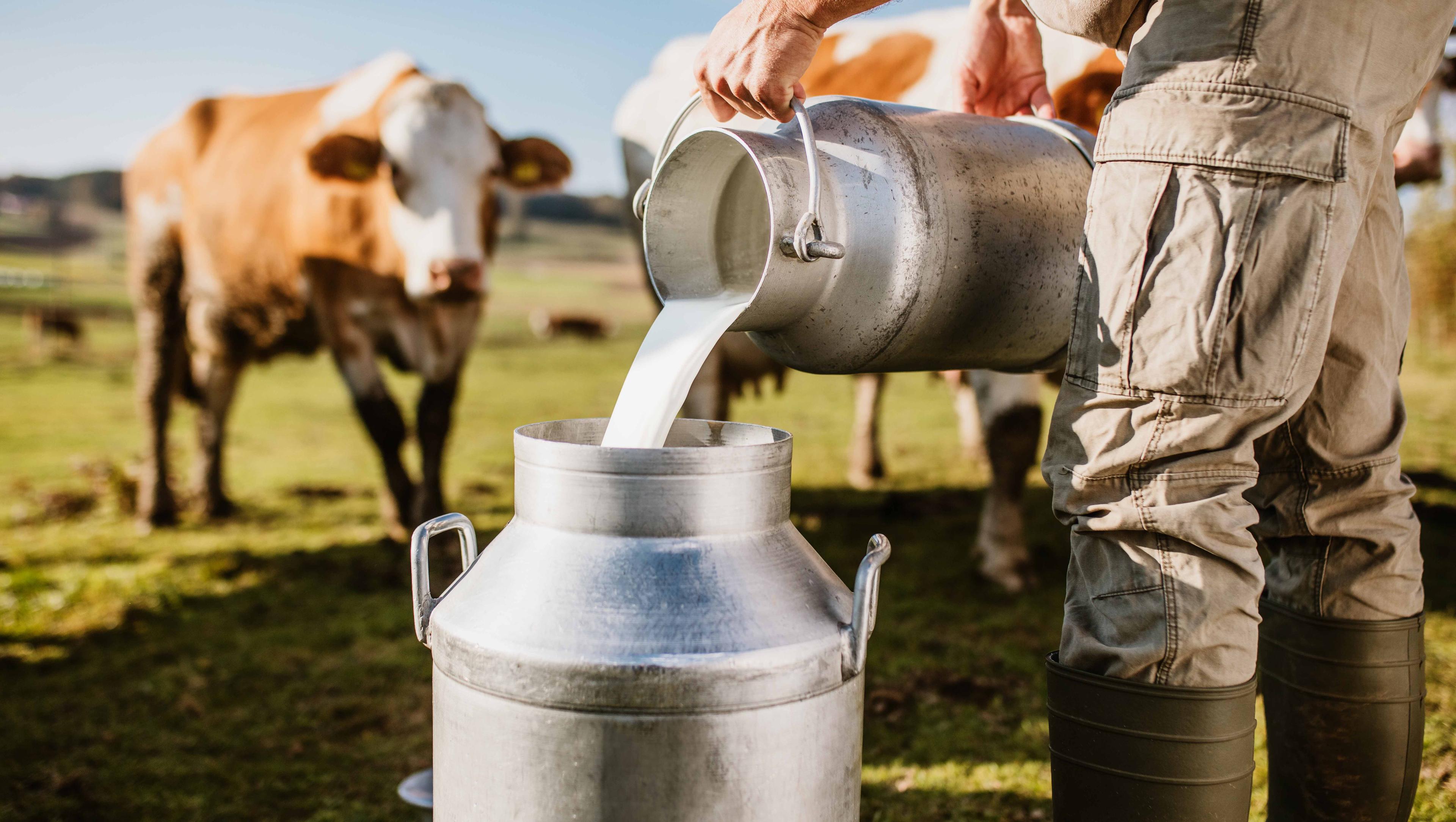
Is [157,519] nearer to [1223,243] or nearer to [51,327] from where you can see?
[1223,243]

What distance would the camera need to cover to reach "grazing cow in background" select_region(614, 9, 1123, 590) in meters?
3.12

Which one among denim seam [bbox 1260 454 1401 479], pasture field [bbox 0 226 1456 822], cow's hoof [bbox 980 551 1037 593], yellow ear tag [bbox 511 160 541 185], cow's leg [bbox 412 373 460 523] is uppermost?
yellow ear tag [bbox 511 160 541 185]

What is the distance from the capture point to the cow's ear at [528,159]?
475 centimetres

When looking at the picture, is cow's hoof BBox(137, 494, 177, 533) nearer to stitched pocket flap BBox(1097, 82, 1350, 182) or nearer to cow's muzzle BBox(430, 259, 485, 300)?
cow's muzzle BBox(430, 259, 485, 300)

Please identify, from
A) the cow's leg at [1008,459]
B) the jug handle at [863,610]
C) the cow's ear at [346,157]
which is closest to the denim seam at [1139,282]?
the jug handle at [863,610]

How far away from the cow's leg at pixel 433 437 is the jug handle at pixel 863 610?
338 centimetres

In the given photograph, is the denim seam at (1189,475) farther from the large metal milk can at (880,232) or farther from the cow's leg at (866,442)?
the cow's leg at (866,442)

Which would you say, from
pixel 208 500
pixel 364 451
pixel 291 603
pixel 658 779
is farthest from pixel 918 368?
pixel 364 451

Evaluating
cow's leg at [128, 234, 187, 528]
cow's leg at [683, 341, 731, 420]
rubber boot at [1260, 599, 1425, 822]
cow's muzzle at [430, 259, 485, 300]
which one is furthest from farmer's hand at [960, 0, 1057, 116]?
cow's leg at [128, 234, 187, 528]

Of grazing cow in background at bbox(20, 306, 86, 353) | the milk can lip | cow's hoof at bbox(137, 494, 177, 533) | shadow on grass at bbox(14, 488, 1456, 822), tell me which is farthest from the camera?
grazing cow in background at bbox(20, 306, 86, 353)

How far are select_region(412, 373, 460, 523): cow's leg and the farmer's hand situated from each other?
3059 millimetres

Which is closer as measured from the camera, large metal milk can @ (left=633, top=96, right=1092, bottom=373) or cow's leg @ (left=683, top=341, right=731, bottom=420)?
large metal milk can @ (left=633, top=96, right=1092, bottom=373)

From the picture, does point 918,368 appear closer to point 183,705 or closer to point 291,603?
point 183,705

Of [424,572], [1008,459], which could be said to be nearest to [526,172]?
[1008,459]
